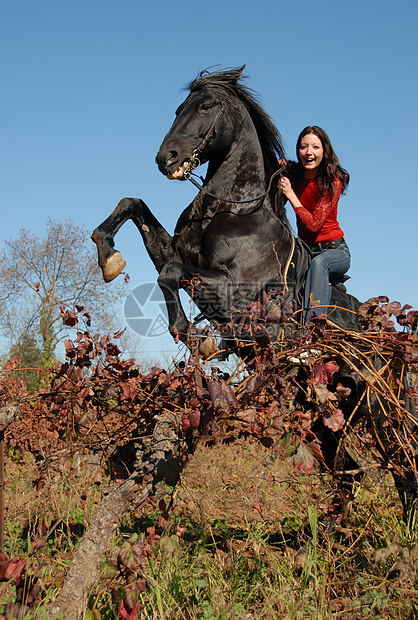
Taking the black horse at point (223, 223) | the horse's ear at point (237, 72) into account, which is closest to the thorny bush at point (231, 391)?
the black horse at point (223, 223)

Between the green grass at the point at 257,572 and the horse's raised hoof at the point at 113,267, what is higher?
the horse's raised hoof at the point at 113,267

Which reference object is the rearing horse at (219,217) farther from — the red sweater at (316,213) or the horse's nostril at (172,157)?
the red sweater at (316,213)

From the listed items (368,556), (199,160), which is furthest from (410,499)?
(199,160)

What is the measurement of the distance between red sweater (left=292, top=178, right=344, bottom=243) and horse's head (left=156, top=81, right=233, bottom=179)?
70 cm

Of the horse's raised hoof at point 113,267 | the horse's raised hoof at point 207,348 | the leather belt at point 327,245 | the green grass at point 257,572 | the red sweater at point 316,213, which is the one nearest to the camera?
the green grass at point 257,572

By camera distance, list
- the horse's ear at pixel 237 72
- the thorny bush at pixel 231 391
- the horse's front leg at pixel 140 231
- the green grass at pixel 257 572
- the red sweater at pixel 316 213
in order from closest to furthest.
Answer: the thorny bush at pixel 231 391 < the green grass at pixel 257 572 < the horse's front leg at pixel 140 231 < the red sweater at pixel 316 213 < the horse's ear at pixel 237 72

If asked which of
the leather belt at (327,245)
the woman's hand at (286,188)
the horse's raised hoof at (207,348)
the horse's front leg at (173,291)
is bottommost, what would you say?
the horse's raised hoof at (207,348)

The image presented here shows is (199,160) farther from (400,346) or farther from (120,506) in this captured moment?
(120,506)

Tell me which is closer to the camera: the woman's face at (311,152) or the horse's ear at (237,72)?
the woman's face at (311,152)

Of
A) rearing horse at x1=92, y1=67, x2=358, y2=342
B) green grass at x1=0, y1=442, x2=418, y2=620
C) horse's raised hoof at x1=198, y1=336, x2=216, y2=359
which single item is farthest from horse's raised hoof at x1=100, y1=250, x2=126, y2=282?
green grass at x1=0, y1=442, x2=418, y2=620

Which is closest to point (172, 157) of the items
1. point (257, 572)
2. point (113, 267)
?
point (113, 267)

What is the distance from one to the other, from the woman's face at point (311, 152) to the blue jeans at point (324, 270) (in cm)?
67

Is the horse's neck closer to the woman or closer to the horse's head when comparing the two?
the horse's head

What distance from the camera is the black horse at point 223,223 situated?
394cm
